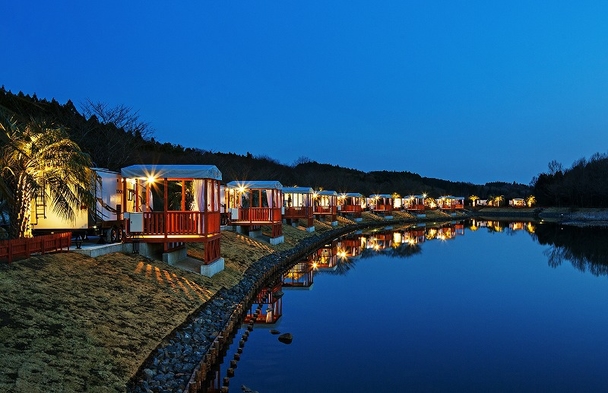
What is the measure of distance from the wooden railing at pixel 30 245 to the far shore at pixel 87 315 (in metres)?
0.26

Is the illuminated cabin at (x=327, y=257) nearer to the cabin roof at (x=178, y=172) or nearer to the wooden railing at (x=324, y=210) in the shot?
the wooden railing at (x=324, y=210)

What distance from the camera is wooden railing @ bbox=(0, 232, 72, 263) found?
11.5m

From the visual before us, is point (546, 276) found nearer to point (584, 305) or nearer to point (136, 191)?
point (584, 305)

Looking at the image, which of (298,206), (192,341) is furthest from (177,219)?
(298,206)

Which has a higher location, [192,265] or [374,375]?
[192,265]

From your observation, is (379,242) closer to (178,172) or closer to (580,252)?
(580,252)

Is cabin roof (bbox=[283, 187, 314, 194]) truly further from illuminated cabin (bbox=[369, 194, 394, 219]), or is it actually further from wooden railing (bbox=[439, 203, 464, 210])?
wooden railing (bbox=[439, 203, 464, 210])

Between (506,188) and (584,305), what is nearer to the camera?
(584,305)

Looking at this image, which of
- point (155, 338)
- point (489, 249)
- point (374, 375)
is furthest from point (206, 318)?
point (489, 249)

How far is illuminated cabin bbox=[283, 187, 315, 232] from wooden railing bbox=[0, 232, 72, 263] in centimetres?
2776

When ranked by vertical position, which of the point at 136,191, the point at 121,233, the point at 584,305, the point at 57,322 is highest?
the point at 136,191

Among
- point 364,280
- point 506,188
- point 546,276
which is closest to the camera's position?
point 364,280

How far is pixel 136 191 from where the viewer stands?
→ 19.3 metres

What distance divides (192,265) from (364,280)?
1049 centimetres
